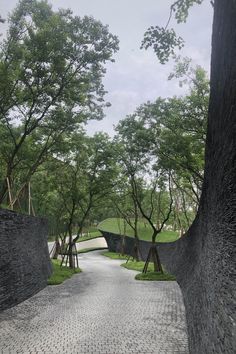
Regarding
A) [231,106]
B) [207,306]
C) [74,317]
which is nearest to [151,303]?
[74,317]

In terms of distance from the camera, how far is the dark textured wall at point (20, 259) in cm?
1277

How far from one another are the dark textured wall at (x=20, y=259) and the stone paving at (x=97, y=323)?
0.54m

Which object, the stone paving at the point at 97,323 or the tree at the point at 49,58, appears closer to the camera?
the stone paving at the point at 97,323

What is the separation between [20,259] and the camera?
1490cm

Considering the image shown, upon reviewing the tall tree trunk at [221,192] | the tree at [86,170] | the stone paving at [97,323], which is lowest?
the stone paving at [97,323]

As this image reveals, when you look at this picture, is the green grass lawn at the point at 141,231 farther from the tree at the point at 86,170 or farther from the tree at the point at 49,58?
the tree at the point at 49,58

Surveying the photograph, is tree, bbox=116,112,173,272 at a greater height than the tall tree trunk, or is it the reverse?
tree, bbox=116,112,173,272

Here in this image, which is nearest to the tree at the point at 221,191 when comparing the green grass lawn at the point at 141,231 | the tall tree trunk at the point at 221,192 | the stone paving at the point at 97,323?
the tall tree trunk at the point at 221,192

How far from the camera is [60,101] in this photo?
16953mm

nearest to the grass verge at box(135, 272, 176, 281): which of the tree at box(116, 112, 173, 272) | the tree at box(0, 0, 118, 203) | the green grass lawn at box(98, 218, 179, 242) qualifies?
the tree at box(116, 112, 173, 272)

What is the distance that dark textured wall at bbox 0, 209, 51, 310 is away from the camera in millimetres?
12773

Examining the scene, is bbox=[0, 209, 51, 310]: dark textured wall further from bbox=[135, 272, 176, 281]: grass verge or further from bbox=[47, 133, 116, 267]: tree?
bbox=[47, 133, 116, 267]: tree

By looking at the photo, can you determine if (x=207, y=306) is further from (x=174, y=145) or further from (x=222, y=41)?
(x=174, y=145)

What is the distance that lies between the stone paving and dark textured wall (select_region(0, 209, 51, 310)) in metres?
0.54
